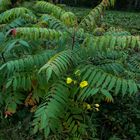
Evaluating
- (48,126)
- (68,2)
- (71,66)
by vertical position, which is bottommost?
(68,2)

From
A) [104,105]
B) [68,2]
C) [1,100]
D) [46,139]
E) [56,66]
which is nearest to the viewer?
[56,66]

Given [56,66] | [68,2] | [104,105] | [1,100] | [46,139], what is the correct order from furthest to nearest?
[68,2] < [104,105] < [1,100] < [46,139] < [56,66]

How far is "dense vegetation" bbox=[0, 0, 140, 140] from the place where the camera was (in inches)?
160

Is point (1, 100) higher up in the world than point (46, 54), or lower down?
lower down

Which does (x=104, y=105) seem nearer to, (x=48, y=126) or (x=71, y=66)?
(x=71, y=66)

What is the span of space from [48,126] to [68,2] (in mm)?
25436

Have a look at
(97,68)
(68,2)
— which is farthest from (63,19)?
(68,2)

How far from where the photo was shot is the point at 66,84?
14.0 ft

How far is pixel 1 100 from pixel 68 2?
2488cm

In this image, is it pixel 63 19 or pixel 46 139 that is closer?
pixel 46 139

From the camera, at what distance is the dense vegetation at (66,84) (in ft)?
13.4

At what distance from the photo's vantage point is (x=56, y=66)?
392cm

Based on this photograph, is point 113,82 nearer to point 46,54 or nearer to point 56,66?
point 56,66

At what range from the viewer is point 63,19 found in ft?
16.3
